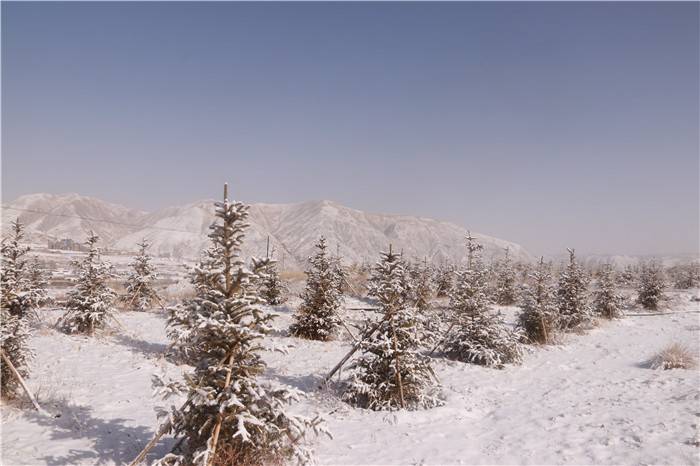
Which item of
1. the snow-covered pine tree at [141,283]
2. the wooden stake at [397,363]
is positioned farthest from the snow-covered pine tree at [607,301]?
the snow-covered pine tree at [141,283]

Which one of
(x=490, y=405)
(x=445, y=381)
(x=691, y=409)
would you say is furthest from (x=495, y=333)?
(x=691, y=409)

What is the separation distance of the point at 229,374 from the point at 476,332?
11592mm

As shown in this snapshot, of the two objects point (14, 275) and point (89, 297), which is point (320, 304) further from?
point (14, 275)

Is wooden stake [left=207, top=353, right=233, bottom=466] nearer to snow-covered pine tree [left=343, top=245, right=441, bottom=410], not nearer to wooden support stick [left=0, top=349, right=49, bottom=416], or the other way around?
snow-covered pine tree [left=343, top=245, right=441, bottom=410]

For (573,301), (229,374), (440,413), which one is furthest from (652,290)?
(229,374)

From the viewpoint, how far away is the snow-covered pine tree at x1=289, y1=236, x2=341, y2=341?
1792cm

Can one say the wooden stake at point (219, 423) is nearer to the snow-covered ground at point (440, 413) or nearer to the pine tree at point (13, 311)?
the snow-covered ground at point (440, 413)

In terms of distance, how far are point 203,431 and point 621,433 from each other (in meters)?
7.82

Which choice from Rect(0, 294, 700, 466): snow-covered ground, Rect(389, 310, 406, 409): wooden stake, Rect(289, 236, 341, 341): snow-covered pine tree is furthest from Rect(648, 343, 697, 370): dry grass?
Rect(289, 236, 341, 341): snow-covered pine tree

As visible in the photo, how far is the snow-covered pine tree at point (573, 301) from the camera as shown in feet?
71.2

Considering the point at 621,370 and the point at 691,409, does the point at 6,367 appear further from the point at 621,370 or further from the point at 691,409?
the point at 621,370

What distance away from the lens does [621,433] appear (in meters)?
7.85

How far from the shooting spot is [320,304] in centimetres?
1830

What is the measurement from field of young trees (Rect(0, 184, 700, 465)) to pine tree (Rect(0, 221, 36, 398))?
0.16ft
